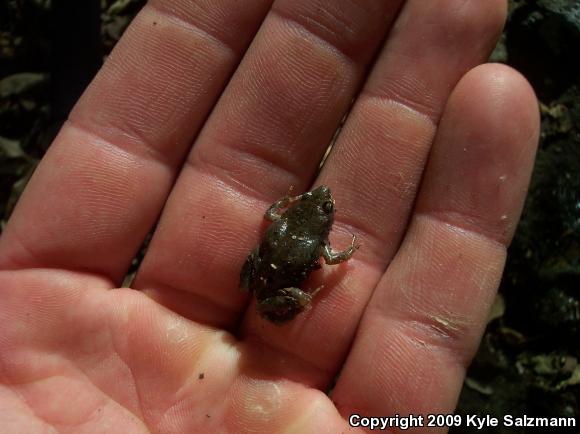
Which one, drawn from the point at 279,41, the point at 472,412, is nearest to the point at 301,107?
the point at 279,41

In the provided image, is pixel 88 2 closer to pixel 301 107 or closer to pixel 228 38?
pixel 228 38

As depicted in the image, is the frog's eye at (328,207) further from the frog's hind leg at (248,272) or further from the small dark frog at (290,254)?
the frog's hind leg at (248,272)

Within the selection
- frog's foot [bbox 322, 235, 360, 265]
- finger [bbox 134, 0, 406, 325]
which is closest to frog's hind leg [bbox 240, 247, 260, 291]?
finger [bbox 134, 0, 406, 325]

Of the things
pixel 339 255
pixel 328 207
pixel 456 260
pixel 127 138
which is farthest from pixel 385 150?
pixel 127 138

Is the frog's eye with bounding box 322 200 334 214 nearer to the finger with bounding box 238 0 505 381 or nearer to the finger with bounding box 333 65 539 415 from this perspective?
the finger with bounding box 238 0 505 381

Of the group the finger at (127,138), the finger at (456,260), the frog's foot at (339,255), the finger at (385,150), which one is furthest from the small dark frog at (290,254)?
the finger at (127,138)
